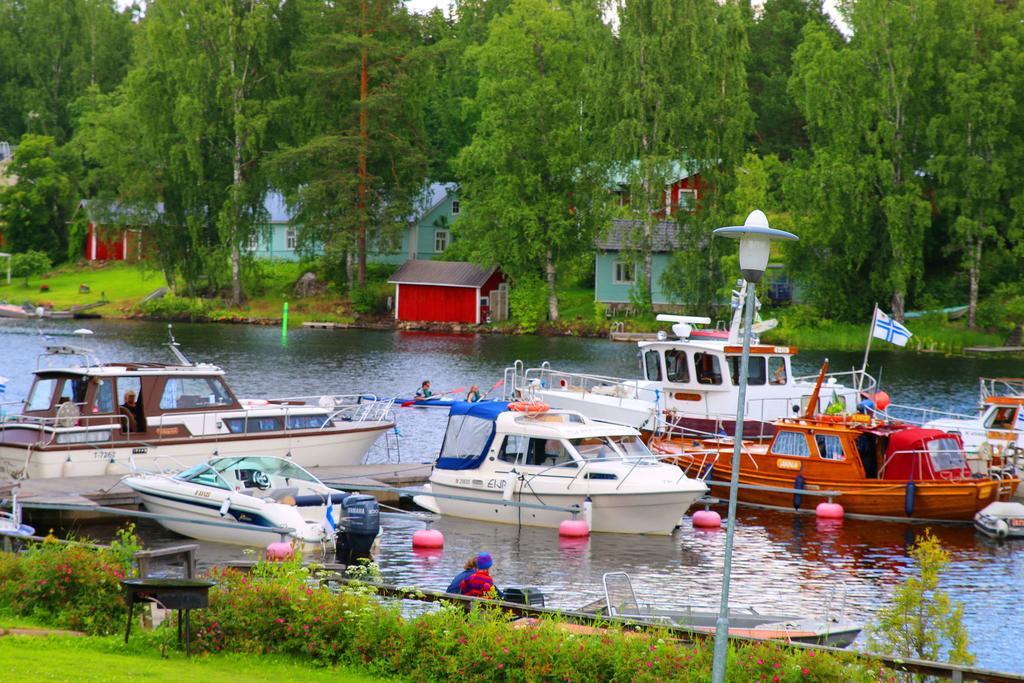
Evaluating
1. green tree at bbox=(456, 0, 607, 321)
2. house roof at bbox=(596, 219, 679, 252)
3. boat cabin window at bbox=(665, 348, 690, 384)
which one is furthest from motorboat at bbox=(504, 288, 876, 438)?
green tree at bbox=(456, 0, 607, 321)

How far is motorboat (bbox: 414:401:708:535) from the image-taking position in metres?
26.4

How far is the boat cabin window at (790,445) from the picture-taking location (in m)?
29.8

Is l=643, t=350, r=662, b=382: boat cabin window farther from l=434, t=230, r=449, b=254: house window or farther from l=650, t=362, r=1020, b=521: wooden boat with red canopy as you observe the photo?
l=434, t=230, r=449, b=254: house window

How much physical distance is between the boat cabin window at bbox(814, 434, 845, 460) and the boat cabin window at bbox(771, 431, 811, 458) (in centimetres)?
29

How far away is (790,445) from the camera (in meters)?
30.1

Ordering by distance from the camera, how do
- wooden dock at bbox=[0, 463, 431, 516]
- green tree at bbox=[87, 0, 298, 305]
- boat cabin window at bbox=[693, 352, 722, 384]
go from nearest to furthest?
wooden dock at bbox=[0, 463, 431, 516]
boat cabin window at bbox=[693, 352, 722, 384]
green tree at bbox=[87, 0, 298, 305]

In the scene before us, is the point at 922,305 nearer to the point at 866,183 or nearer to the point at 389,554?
the point at 866,183

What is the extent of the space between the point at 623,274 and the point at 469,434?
165 ft

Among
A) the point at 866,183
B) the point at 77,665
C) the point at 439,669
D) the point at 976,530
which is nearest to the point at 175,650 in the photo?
the point at 77,665

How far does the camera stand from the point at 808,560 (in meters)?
A: 25.7

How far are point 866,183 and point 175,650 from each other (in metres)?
57.5

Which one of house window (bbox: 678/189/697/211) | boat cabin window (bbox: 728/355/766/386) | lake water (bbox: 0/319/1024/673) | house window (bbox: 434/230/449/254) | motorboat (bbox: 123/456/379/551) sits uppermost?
house window (bbox: 678/189/697/211)

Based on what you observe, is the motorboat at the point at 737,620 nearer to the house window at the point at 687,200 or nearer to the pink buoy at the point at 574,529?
the pink buoy at the point at 574,529

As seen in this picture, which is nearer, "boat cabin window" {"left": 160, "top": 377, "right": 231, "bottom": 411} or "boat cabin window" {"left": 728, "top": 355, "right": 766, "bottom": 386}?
"boat cabin window" {"left": 160, "top": 377, "right": 231, "bottom": 411}
